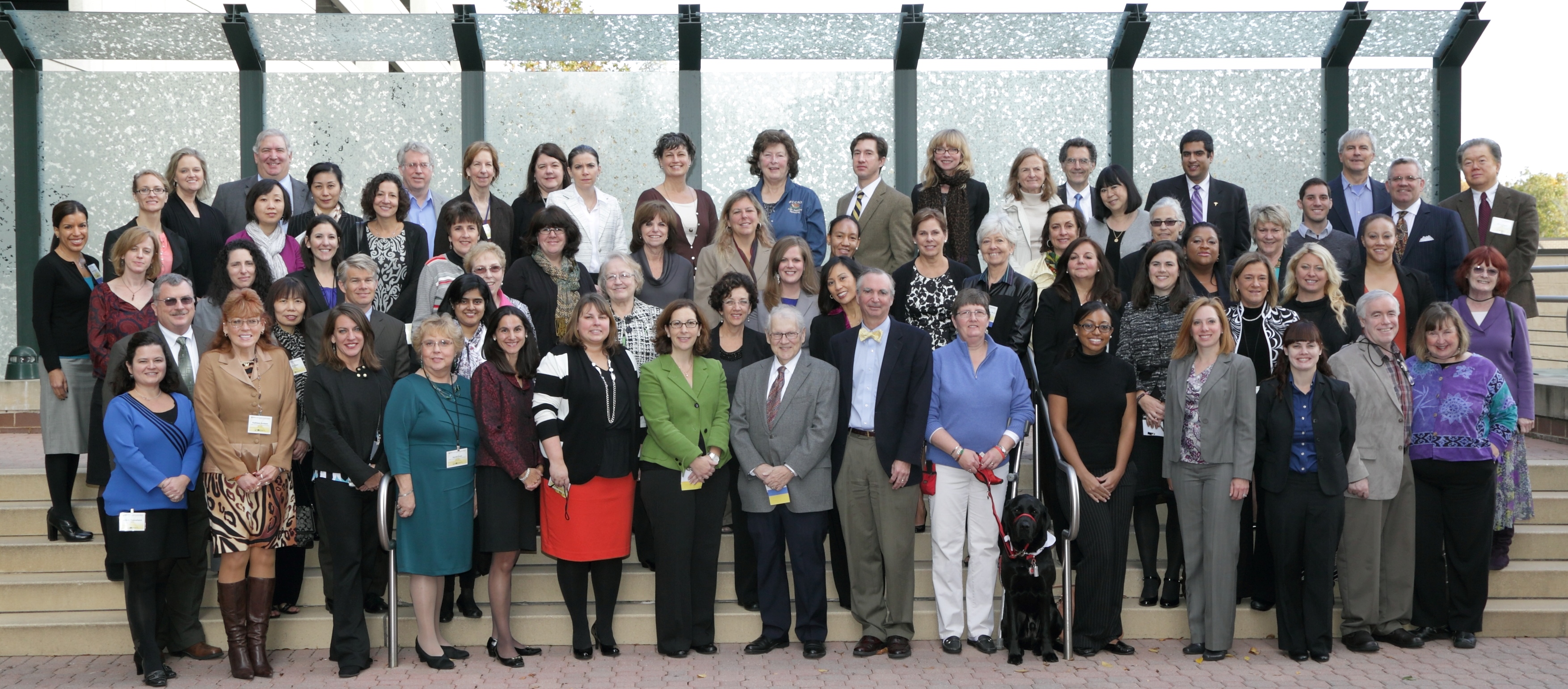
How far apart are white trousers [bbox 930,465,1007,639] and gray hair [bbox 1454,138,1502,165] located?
4143 mm

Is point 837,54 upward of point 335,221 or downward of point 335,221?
upward

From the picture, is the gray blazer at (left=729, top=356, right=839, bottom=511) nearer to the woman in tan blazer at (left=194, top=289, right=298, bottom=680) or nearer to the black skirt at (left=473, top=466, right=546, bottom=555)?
the black skirt at (left=473, top=466, right=546, bottom=555)

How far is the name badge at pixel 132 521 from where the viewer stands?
5406 mm

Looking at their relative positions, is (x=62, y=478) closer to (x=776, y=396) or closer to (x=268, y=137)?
(x=268, y=137)

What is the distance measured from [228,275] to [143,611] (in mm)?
1739

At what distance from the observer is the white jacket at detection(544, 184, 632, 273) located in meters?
7.42

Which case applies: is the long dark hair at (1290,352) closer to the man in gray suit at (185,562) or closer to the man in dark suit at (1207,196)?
the man in dark suit at (1207,196)

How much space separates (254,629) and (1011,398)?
3.72m

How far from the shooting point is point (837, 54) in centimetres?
898

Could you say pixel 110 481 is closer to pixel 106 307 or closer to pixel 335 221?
pixel 106 307

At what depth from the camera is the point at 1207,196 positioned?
779 centimetres

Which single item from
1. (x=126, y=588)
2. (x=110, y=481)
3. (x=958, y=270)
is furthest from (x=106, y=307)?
(x=958, y=270)

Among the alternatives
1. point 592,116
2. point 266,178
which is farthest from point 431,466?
point 592,116

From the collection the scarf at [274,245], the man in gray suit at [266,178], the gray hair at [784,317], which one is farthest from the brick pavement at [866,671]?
the man in gray suit at [266,178]
